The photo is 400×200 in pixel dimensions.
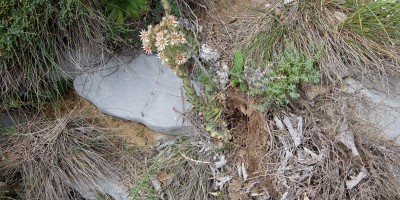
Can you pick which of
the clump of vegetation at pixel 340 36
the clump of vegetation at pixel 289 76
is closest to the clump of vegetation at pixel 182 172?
the clump of vegetation at pixel 289 76

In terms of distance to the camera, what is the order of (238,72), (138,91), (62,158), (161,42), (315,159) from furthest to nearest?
(138,91) → (62,158) → (238,72) → (315,159) → (161,42)

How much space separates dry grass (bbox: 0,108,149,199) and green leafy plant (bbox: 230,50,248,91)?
0.72 meters

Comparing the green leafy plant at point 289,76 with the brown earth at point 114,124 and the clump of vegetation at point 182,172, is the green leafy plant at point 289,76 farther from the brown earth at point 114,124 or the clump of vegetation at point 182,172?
the brown earth at point 114,124

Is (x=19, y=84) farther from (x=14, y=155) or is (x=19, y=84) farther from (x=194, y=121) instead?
(x=194, y=121)

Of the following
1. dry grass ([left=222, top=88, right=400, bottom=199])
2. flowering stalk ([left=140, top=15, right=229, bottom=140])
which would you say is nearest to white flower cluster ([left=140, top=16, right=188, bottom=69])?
flowering stalk ([left=140, top=15, right=229, bottom=140])

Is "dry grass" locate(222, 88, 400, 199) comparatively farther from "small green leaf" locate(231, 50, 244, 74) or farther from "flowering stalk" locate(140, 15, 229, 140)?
"flowering stalk" locate(140, 15, 229, 140)

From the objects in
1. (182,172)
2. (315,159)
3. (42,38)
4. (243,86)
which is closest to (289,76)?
(243,86)

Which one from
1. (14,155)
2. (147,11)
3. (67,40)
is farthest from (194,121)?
(14,155)

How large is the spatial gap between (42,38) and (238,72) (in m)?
1.12

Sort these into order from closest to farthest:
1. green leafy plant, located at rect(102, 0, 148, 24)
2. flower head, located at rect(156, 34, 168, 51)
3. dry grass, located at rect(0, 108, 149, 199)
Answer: flower head, located at rect(156, 34, 168, 51) → green leafy plant, located at rect(102, 0, 148, 24) → dry grass, located at rect(0, 108, 149, 199)

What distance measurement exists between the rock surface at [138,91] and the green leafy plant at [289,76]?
60 centimetres

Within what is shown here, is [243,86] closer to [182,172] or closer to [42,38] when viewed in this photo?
[182,172]

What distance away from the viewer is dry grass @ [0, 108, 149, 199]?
2760 mm

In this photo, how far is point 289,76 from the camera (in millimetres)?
2367
